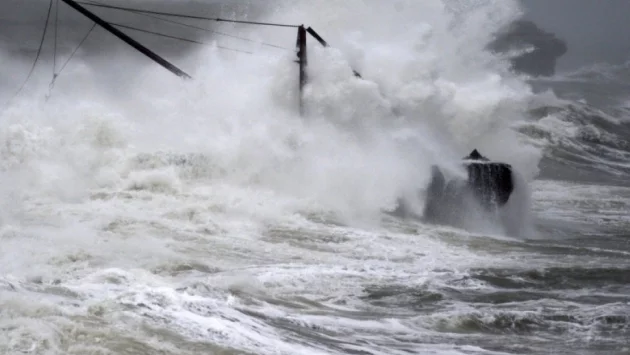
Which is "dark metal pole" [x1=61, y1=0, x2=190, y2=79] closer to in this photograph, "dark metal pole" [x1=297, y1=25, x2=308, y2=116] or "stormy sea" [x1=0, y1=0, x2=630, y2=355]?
"stormy sea" [x1=0, y1=0, x2=630, y2=355]

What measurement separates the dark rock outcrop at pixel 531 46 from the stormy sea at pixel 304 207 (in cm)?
3791

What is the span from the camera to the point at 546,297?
12.4 metres

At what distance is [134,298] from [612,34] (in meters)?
107

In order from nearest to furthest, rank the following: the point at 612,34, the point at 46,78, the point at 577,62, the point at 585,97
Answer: the point at 46,78 → the point at 585,97 → the point at 577,62 → the point at 612,34

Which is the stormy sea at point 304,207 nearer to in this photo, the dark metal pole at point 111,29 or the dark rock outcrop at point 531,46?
the dark metal pole at point 111,29

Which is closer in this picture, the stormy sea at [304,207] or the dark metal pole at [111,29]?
the stormy sea at [304,207]

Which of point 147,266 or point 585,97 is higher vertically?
point 585,97

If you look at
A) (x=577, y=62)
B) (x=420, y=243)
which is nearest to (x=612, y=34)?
(x=577, y=62)

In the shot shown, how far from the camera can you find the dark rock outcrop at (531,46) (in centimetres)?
7031

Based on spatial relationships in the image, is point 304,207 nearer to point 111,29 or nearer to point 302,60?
point 302,60

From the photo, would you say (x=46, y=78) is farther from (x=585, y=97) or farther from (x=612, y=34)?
(x=612, y=34)

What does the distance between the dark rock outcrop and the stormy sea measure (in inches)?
1492

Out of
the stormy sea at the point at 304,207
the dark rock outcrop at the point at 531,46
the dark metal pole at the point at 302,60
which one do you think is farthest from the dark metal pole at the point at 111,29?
the dark rock outcrop at the point at 531,46

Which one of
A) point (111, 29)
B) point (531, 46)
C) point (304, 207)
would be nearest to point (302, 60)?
point (111, 29)
